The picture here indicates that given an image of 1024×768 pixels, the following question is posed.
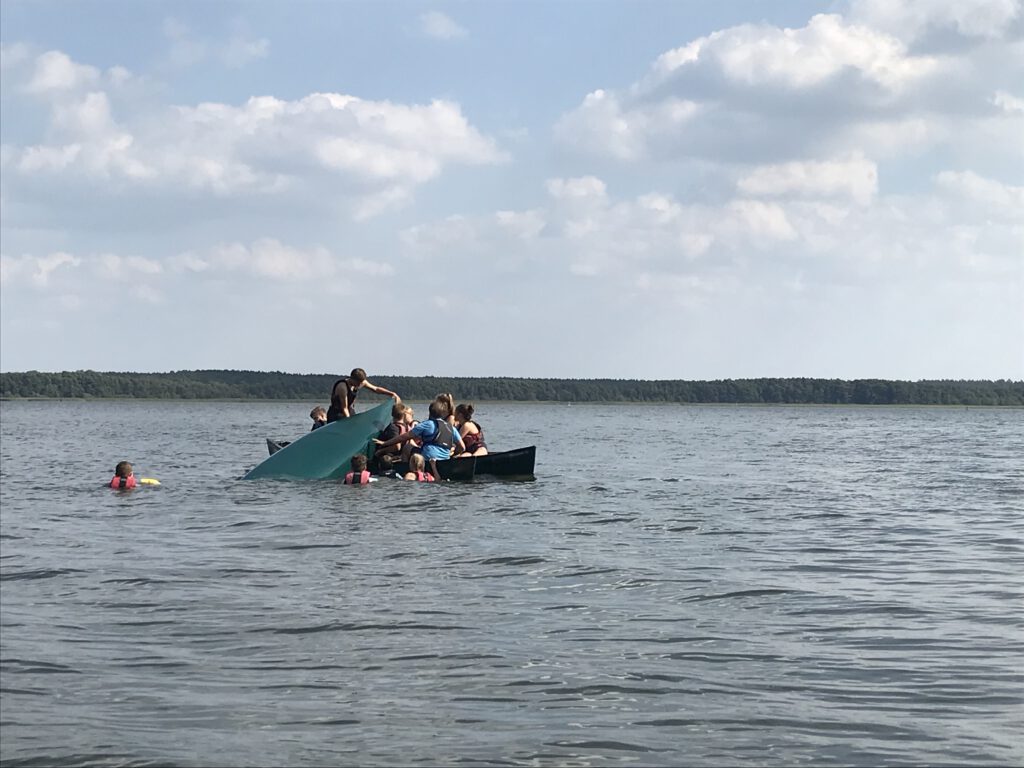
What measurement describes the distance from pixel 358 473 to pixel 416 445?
135cm

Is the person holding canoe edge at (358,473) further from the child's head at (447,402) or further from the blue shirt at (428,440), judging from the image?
the child's head at (447,402)

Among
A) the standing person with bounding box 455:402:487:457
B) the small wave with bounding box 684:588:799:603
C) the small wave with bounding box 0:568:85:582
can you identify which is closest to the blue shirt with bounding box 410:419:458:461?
the standing person with bounding box 455:402:487:457

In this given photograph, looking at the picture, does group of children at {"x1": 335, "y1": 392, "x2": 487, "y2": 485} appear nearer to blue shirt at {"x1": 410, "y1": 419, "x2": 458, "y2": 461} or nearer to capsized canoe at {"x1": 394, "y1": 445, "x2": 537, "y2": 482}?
blue shirt at {"x1": 410, "y1": 419, "x2": 458, "y2": 461}

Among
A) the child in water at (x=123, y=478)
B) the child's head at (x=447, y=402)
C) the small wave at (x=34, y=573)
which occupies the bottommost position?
the small wave at (x=34, y=573)

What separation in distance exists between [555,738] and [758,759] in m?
1.07

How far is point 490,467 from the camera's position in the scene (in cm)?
2436

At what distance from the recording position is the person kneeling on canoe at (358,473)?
22.6 metres

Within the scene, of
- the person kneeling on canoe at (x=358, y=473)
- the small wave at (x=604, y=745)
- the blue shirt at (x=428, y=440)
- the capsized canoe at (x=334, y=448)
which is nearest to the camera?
the small wave at (x=604, y=745)

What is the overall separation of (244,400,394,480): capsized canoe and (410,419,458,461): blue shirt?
1.12 m

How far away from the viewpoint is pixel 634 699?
740cm

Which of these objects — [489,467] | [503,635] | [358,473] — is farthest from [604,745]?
[489,467]

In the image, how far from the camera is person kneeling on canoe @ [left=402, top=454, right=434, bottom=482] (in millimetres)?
23062

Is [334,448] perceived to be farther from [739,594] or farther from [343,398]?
[739,594]

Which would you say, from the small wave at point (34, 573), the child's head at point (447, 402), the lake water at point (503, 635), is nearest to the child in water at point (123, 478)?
the lake water at point (503, 635)
